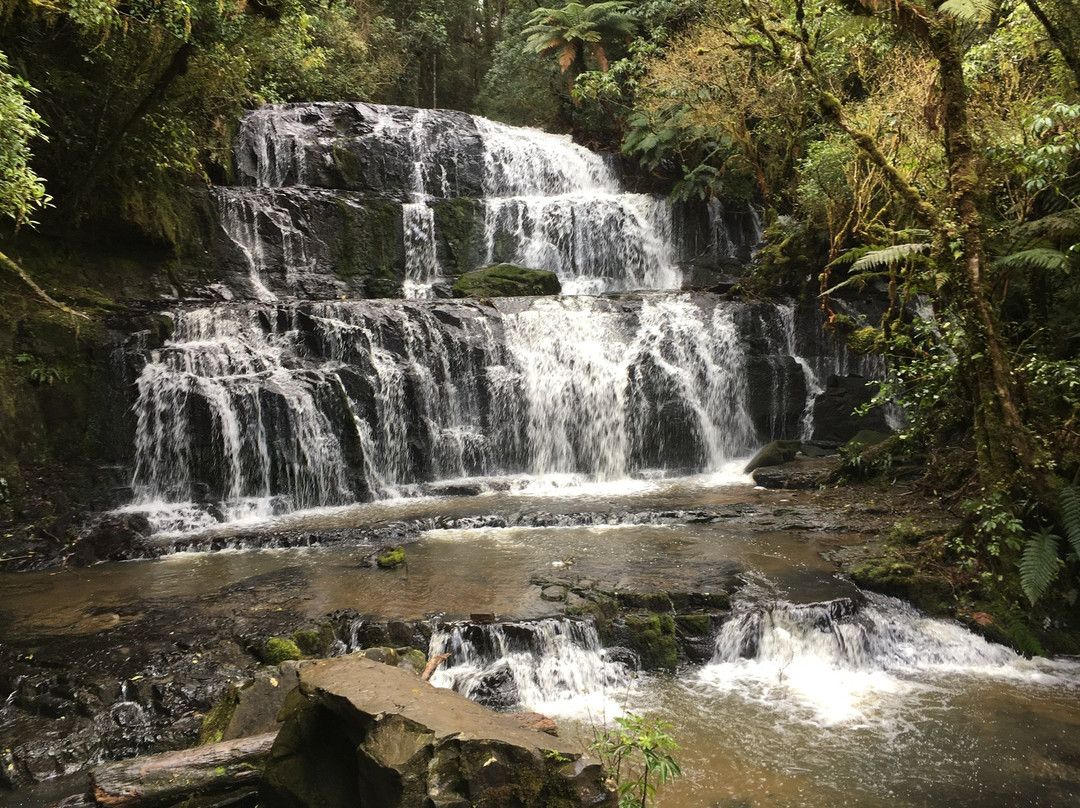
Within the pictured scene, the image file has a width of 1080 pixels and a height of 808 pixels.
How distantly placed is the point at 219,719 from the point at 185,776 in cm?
71

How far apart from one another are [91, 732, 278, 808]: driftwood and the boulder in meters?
0.27

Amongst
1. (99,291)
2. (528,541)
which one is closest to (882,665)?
(528,541)

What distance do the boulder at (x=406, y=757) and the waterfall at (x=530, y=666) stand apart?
1.72 m

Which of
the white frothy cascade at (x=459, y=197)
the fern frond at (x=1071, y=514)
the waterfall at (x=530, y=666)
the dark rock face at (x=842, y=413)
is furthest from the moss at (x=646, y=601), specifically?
the white frothy cascade at (x=459, y=197)

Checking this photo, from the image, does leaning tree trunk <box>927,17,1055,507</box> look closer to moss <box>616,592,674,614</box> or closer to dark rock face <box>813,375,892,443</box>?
moss <box>616,592,674,614</box>

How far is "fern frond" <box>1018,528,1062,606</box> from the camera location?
515 cm

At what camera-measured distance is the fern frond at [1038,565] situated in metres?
5.15

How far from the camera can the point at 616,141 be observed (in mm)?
21156

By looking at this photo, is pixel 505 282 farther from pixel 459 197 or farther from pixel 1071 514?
pixel 1071 514

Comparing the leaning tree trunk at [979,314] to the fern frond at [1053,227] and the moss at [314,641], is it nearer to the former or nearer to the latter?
the fern frond at [1053,227]

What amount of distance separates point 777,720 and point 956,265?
3.63 m

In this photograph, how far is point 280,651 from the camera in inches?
216

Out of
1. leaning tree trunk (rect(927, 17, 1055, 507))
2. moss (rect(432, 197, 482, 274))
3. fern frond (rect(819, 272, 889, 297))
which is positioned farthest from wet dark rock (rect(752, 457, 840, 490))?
moss (rect(432, 197, 482, 274))

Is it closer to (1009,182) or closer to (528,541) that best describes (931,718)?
(528,541)
